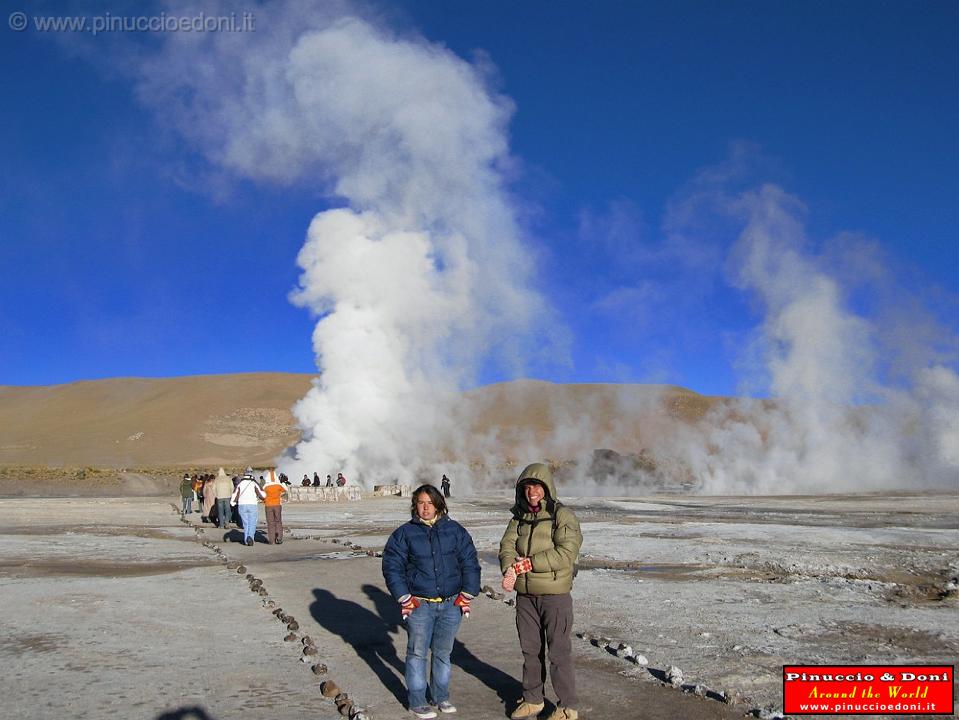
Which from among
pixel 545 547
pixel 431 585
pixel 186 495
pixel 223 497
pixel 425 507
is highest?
pixel 425 507

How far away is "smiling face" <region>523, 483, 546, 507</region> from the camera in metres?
5.78

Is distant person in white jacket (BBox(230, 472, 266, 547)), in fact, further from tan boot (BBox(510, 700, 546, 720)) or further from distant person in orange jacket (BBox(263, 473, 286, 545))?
tan boot (BBox(510, 700, 546, 720))

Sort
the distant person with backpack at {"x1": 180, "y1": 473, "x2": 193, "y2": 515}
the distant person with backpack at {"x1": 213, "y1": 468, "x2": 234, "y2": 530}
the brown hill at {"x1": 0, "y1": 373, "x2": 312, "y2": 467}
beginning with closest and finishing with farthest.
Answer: the distant person with backpack at {"x1": 213, "y1": 468, "x2": 234, "y2": 530}, the distant person with backpack at {"x1": 180, "y1": 473, "x2": 193, "y2": 515}, the brown hill at {"x1": 0, "y1": 373, "x2": 312, "y2": 467}

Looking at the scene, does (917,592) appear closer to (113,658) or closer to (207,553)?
(113,658)

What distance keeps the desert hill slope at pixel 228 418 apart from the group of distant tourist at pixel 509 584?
84.5 meters

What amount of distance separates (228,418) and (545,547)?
145 meters

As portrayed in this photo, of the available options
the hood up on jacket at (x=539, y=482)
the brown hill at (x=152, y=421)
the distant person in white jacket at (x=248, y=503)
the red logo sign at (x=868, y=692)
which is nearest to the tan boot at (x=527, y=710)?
the hood up on jacket at (x=539, y=482)

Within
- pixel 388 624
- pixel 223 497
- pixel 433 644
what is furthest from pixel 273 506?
pixel 433 644

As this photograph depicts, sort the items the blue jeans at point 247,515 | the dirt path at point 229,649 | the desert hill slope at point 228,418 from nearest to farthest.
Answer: the dirt path at point 229,649
the blue jeans at point 247,515
the desert hill slope at point 228,418

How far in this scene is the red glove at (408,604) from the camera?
583cm

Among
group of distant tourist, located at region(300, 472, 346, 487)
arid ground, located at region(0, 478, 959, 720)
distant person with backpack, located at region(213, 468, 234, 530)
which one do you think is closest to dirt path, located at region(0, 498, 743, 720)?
arid ground, located at region(0, 478, 959, 720)

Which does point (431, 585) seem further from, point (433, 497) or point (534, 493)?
point (534, 493)

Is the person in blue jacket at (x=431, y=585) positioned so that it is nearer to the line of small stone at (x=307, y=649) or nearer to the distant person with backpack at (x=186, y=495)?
the line of small stone at (x=307, y=649)

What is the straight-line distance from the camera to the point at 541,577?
5812mm
